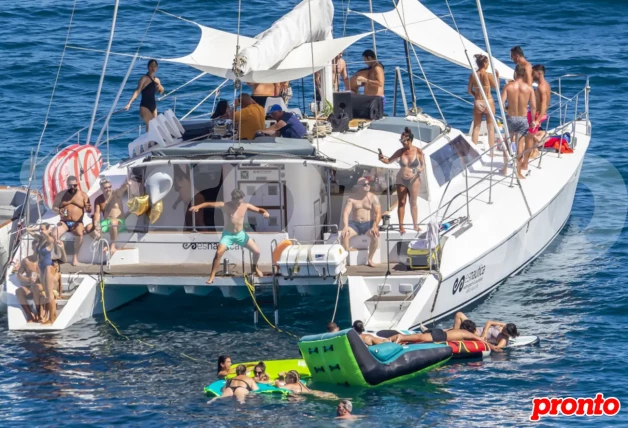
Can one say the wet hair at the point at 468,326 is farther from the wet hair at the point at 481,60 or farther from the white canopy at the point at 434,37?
the white canopy at the point at 434,37

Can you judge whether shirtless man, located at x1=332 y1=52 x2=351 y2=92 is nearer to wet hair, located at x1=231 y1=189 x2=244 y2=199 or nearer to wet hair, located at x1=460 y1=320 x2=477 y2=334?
wet hair, located at x1=231 y1=189 x2=244 y2=199

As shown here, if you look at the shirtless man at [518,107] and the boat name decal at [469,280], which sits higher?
the shirtless man at [518,107]

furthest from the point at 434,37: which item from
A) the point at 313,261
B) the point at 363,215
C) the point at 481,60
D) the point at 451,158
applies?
the point at 313,261

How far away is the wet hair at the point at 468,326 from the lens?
1888 cm

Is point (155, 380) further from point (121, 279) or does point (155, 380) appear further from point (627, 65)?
point (627, 65)

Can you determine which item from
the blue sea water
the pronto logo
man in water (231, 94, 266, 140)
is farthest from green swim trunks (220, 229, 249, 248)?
the pronto logo

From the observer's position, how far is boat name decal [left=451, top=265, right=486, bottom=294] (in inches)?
776

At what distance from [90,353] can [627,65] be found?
65.0 feet

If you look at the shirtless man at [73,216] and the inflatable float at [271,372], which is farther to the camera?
the shirtless man at [73,216]

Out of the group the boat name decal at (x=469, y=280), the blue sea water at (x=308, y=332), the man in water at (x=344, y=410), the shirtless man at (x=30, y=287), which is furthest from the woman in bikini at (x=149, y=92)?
the man in water at (x=344, y=410)

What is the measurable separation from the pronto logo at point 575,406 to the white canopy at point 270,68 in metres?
6.45

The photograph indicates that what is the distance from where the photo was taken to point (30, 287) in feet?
62.5

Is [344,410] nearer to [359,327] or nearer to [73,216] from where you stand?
[359,327]

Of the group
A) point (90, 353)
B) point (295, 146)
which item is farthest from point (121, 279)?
point (295, 146)
